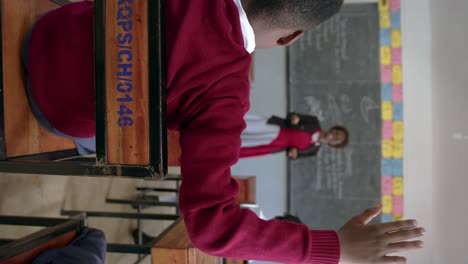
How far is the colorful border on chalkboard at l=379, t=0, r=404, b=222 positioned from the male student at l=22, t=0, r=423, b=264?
2913 mm

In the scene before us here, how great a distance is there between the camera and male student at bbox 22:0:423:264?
2.49 feet

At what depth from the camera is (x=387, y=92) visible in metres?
3.61

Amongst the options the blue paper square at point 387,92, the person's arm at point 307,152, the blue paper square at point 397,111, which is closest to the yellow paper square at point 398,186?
the blue paper square at point 397,111

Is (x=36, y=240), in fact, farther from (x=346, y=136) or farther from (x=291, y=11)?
(x=346, y=136)

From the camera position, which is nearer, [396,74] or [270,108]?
[396,74]

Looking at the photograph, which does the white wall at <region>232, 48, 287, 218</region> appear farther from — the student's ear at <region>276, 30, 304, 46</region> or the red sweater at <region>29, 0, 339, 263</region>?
the red sweater at <region>29, 0, 339, 263</region>

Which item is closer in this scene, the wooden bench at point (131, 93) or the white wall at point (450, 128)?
the wooden bench at point (131, 93)

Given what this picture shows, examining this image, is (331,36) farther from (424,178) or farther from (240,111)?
(240,111)

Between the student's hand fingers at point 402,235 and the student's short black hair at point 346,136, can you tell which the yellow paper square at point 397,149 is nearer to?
the student's short black hair at point 346,136

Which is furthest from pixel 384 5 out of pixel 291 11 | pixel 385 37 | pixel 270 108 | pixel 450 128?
pixel 291 11

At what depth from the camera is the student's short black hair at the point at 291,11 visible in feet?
2.66

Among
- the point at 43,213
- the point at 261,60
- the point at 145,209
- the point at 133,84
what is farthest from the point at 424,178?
the point at 133,84

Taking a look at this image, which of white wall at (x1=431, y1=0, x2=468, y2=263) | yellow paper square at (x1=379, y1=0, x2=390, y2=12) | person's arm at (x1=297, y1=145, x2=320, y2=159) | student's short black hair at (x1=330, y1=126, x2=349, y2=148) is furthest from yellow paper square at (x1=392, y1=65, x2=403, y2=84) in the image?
person's arm at (x1=297, y1=145, x2=320, y2=159)

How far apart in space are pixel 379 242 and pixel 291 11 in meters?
0.51
